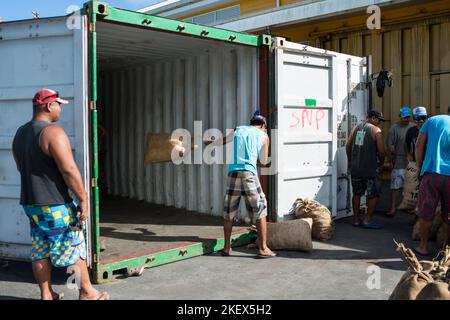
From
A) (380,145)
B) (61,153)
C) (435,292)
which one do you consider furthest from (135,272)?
(380,145)

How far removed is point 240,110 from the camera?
23.0 ft

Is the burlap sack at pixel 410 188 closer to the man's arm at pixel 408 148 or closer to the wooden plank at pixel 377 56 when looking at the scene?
the man's arm at pixel 408 148

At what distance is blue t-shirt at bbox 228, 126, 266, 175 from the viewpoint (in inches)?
232

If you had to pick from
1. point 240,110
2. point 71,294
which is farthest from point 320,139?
point 71,294

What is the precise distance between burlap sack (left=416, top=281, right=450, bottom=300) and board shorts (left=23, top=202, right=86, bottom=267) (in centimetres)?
272

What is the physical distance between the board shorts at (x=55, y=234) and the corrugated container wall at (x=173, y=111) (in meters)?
3.46

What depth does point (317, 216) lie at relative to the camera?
6.77 meters

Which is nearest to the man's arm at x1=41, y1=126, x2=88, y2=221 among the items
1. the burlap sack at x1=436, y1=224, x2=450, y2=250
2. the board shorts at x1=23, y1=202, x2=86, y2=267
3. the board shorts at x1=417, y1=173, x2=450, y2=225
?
the board shorts at x1=23, y1=202, x2=86, y2=267

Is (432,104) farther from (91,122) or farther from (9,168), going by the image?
(9,168)

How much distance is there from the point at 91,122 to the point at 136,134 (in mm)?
4215

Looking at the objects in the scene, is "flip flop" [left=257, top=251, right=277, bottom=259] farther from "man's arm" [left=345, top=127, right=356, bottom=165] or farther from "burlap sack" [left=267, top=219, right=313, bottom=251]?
"man's arm" [left=345, top=127, right=356, bottom=165]

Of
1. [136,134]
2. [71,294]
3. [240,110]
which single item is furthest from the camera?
[136,134]

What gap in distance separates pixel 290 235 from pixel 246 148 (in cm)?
126

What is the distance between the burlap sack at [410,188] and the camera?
26.6 ft
